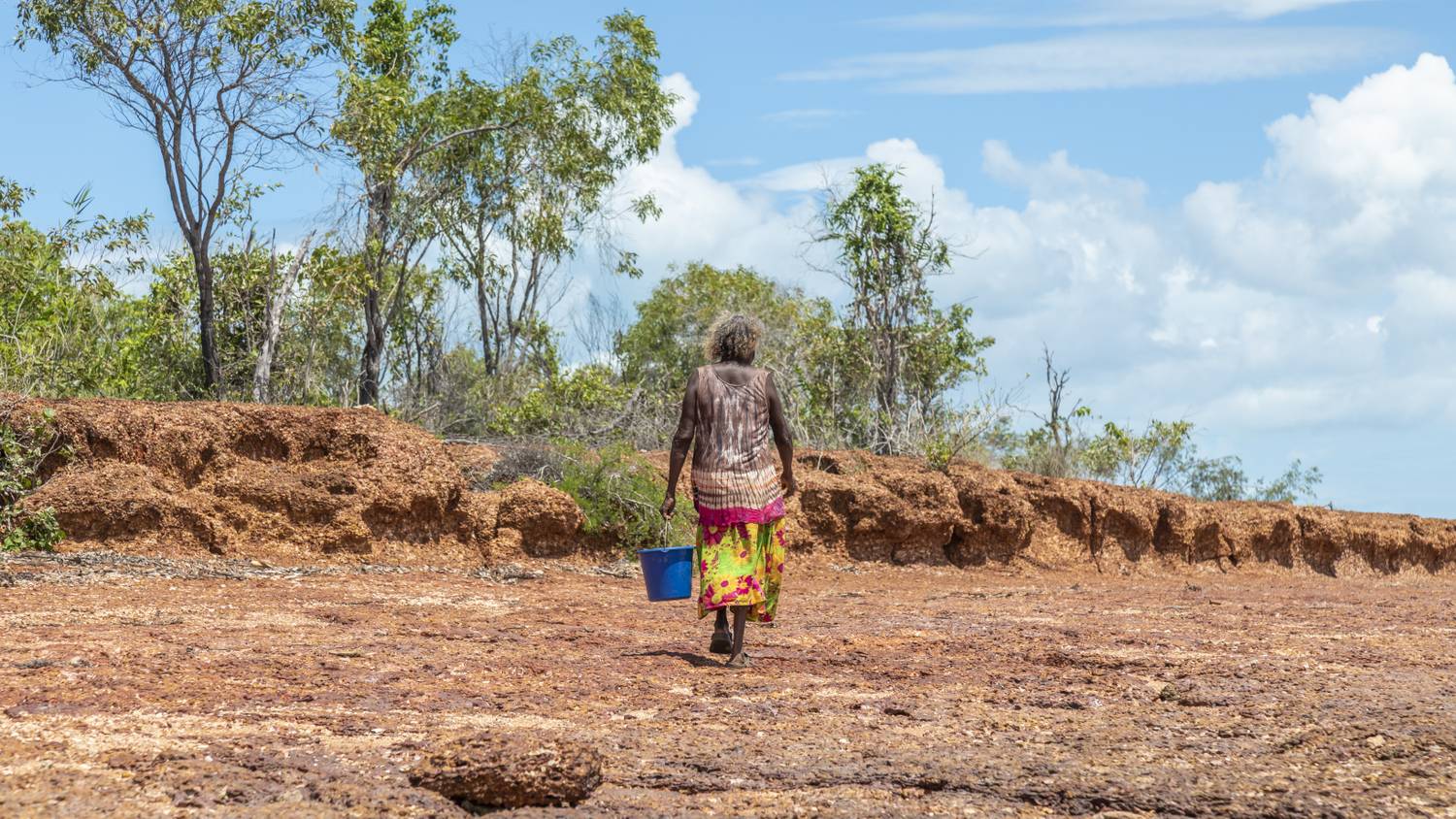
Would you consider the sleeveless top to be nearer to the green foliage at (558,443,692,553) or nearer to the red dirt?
the red dirt

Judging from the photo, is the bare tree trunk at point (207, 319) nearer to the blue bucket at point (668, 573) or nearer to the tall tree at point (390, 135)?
the tall tree at point (390, 135)

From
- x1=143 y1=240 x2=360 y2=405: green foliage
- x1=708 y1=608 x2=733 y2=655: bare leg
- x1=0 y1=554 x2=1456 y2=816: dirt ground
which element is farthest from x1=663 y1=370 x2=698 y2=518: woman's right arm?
x1=143 y1=240 x2=360 y2=405: green foliage

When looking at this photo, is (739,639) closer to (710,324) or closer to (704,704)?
(704,704)

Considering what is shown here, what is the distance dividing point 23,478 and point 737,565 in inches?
258

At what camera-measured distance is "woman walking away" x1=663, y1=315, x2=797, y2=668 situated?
6461mm

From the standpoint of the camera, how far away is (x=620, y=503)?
12273mm

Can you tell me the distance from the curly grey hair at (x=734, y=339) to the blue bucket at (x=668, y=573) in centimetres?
103

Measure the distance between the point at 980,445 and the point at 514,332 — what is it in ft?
34.6

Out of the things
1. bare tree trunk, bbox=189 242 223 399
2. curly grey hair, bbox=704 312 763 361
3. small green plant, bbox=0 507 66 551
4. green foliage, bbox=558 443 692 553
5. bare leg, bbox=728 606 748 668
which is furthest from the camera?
bare tree trunk, bbox=189 242 223 399

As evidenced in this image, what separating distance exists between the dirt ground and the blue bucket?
30 centimetres

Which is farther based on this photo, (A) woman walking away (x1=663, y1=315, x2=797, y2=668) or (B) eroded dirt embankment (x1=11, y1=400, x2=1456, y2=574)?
(B) eroded dirt embankment (x1=11, y1=400, x2=1456, y2=574)

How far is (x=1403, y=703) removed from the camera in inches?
196

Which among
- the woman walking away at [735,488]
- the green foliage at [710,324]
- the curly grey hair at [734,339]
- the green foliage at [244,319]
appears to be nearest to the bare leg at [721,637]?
the woman walking away at [735,488]

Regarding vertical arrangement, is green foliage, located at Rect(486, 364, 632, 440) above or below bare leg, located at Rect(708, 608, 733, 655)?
above
